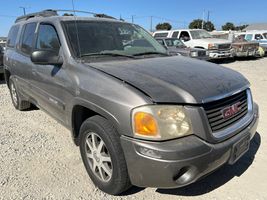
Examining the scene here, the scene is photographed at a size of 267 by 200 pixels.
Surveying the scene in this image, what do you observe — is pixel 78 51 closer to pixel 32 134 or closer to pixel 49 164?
pixel 49 164

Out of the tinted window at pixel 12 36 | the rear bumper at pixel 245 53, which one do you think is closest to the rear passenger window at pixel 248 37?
the rear bumper at pixel 245 53

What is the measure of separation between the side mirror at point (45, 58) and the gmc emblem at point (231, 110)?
1.99m

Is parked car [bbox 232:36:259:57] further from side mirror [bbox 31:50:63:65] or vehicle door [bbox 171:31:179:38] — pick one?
side mirror [bbox 31:50:63:65]

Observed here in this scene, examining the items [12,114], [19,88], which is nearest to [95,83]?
[19,88]

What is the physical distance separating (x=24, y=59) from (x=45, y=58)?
167cm

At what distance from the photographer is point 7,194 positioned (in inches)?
124

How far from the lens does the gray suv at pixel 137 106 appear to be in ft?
8.17

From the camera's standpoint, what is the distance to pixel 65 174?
3.54 metres

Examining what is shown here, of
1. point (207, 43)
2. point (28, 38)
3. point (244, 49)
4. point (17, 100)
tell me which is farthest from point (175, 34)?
point (28, 38)

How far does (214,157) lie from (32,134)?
3347mm

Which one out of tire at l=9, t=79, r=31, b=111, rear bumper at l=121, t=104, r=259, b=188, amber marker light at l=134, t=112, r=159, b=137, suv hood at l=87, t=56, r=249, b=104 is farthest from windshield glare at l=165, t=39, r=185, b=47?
amber marker light at l=134, t=112, r=159, b=137

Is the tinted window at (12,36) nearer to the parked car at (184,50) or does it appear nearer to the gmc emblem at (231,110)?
the gmc emblem at (231,110)

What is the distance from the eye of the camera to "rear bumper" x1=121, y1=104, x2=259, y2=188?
2.43 m

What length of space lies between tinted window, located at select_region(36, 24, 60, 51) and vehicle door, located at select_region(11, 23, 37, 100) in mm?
349
